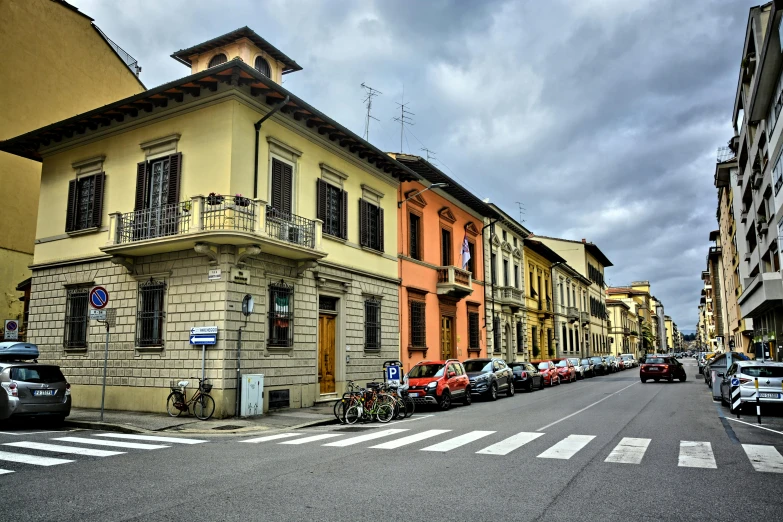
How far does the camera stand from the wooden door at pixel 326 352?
1955 centimetres

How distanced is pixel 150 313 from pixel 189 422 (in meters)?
4.27

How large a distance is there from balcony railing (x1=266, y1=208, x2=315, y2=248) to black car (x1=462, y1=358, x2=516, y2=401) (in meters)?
8.81

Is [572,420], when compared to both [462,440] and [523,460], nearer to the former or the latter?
[462,440]

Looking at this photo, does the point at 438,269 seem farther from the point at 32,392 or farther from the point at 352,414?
the point at 32,392

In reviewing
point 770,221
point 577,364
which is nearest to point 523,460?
point 770,221

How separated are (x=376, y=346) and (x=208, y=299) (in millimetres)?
8243

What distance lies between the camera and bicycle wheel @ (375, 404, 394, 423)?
1510 centimetres

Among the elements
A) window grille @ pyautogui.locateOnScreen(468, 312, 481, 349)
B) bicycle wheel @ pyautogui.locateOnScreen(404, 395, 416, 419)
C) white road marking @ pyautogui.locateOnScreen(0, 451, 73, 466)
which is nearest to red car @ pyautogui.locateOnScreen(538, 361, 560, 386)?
window grille @ pyautogui.locateOnScreen(468, 312, 481, 349)

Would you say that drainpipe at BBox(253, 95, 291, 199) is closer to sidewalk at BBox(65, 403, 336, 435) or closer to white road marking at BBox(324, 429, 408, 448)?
sidewalk at BBox(65, 403, 336, 435)

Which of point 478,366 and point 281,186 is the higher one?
point 281,186

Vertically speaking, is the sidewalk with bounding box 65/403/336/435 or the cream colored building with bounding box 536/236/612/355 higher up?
the cream colored building with bounding box 536/236/612/355

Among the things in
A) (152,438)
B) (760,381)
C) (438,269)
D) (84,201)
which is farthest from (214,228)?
(760,381)

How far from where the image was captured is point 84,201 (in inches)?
766

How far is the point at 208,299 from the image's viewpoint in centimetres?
1580
